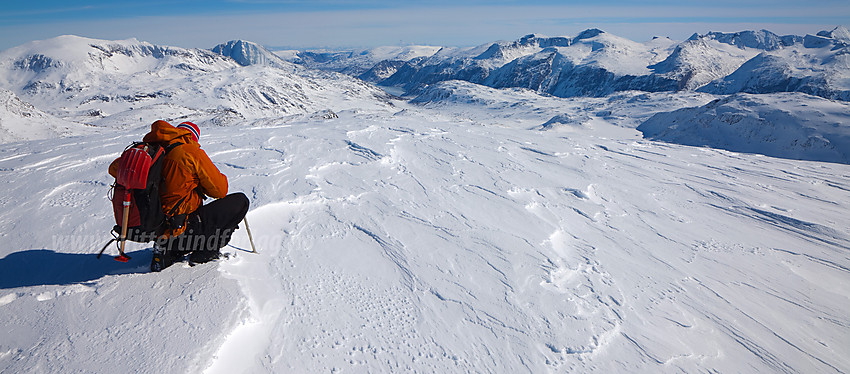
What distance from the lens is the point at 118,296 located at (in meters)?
3.07

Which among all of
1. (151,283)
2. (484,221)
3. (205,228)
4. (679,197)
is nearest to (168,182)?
(205,228)

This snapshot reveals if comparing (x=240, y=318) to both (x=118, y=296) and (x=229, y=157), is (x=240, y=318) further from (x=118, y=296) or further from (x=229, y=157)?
(x=229, y=157)

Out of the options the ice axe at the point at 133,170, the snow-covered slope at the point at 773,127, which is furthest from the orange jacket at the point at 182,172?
the snow-covered slope at the point at 773,127

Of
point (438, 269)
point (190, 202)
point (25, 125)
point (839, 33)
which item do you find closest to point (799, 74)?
point (839, 33)

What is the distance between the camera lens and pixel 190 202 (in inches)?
137

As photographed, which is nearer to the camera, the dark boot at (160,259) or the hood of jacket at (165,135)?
the hood of jacket at (165,135)

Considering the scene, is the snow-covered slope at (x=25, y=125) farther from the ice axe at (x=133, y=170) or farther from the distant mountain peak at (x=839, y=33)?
the distant mountain peak at (x=839, y=33)

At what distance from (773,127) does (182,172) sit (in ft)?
135

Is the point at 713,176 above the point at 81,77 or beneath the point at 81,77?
beneath

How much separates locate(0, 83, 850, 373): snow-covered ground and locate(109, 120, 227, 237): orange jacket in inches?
29.8

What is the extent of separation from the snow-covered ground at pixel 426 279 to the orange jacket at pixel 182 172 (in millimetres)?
758

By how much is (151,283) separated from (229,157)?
6013mm

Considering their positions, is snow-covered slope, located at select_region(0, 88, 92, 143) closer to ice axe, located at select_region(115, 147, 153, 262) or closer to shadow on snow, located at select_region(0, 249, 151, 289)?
shadow on snow, located at select_region(0, 249, 151, 289)

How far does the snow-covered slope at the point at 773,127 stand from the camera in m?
26.0
